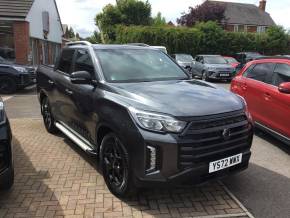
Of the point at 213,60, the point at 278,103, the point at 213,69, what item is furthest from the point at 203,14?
the point at 278,103

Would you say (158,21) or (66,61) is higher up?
(158,21)

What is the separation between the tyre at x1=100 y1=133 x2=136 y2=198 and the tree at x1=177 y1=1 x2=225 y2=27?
1646 inches

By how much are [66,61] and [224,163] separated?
3523mm

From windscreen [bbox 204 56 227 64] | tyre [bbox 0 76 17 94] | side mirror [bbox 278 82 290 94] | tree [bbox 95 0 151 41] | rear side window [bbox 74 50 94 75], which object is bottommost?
tyre [bbox 0 76 17 94]

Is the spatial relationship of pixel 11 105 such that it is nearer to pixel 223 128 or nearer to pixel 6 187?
pixel 6 187

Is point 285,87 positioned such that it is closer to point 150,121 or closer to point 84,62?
point 150,121

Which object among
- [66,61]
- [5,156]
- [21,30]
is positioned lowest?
[5,156]

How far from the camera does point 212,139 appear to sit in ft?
12.1

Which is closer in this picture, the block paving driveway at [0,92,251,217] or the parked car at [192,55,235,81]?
the block paving driveway at [0,92,251,217]

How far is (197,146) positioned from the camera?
11.8 feet

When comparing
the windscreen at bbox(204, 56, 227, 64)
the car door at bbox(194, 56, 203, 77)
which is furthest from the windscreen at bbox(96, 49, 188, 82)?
the windscreen at bbox(204, 56, 227, 64)

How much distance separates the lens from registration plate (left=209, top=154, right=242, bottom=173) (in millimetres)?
3758

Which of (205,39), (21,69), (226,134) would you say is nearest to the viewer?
(226,134)

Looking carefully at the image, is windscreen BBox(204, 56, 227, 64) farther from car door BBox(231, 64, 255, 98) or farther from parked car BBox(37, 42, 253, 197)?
parked car BBox(37, 42, 253, 197)
